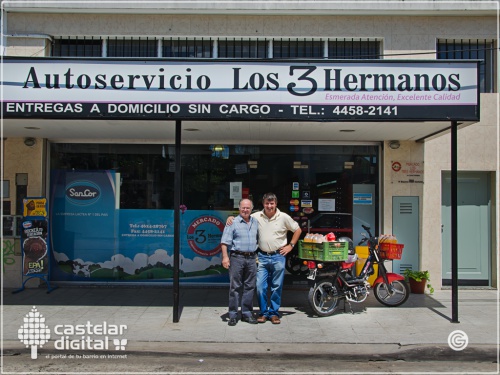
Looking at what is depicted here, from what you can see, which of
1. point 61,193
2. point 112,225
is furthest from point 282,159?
point 61,193

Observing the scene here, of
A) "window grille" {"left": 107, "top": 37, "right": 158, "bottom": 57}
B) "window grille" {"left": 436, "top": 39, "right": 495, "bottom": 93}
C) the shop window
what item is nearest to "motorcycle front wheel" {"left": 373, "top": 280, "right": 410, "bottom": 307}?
the shop window

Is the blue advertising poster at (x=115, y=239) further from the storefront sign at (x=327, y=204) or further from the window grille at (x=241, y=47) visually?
the window grille at (x=241, y=47)

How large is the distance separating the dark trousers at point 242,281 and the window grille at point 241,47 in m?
4.53

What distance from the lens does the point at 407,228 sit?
9.37m

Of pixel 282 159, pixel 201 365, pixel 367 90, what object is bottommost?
pixel 201 365

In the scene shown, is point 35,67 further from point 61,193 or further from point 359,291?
point 359,291

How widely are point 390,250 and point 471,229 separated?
284cm

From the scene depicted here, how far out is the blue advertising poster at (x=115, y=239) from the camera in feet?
31.2

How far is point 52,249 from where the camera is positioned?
950cm

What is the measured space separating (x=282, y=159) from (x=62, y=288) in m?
4.87

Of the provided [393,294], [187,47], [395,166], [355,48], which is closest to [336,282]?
[393,294]

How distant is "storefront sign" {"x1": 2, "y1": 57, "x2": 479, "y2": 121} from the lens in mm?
6742

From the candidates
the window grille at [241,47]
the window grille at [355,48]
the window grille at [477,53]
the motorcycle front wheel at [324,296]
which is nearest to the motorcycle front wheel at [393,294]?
the motorcycle front wheel at [324,296]

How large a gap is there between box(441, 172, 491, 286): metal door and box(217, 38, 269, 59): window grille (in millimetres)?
4372
